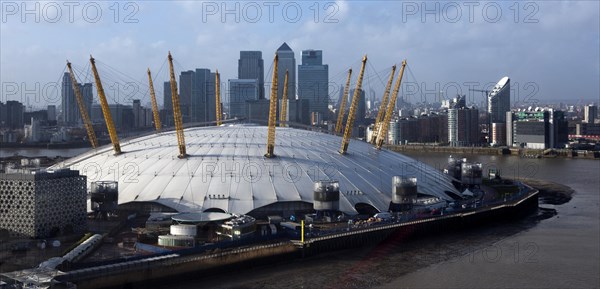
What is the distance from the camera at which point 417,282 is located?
65.6 feet

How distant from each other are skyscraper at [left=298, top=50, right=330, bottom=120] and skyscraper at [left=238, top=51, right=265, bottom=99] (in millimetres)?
8082

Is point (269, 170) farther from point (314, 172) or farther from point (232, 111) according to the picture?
point (232, 111)

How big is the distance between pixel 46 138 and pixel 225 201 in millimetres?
76108

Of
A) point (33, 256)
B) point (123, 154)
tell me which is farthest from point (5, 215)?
point (123, 154)

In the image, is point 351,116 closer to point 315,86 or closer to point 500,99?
point 315,86

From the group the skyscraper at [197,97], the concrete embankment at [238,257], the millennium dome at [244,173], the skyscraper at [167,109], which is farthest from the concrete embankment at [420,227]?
the skyscraper at [167,109]

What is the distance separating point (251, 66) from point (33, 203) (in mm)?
106382

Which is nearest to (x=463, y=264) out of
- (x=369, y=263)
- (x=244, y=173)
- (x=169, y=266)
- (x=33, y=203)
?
(x=369, y=263)

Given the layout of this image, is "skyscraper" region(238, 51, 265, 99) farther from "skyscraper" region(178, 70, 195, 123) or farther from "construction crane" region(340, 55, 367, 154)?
"construction crane" region(340, 55, 367, 154)

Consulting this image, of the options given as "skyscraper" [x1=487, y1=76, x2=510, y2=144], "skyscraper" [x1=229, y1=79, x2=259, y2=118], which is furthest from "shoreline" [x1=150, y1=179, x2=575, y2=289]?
"skyscraper" [x1=487, y1=76, x2=510, y2=144]

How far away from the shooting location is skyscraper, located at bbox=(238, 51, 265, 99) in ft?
409

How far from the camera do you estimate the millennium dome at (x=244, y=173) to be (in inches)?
997

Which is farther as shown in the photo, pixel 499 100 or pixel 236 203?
pixel 499 100

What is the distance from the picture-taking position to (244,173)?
1057 inches
